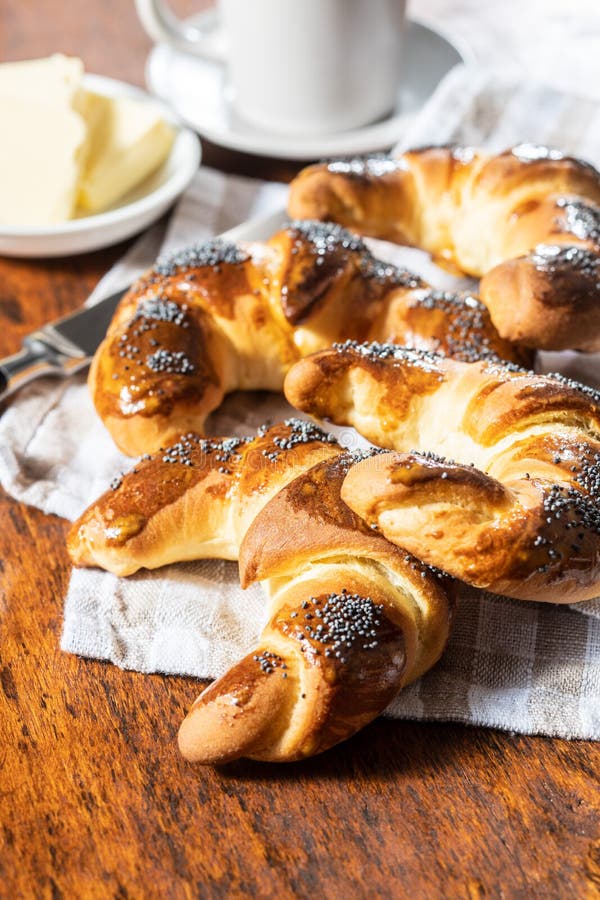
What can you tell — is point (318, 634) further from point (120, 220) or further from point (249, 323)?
point (120, 220)

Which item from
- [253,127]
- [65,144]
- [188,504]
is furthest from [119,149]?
[188,504]

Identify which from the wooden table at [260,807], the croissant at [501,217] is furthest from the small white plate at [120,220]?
the wooden table at [260,807]

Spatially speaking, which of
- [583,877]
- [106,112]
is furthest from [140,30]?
[583,877]

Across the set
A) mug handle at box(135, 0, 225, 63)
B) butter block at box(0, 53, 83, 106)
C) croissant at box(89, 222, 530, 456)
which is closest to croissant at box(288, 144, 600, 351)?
croissant at box(89, 222, 530, 456)

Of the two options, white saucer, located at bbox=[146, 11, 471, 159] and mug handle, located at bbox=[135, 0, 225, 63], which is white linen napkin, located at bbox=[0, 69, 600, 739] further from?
mug handle, located at bbox=[135, 0, 225, 63]

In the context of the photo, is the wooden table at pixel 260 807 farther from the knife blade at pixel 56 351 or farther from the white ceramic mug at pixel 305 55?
the white ceramic mug at pixel 305 55

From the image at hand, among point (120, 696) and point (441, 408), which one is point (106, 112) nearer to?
point (441, 408)
